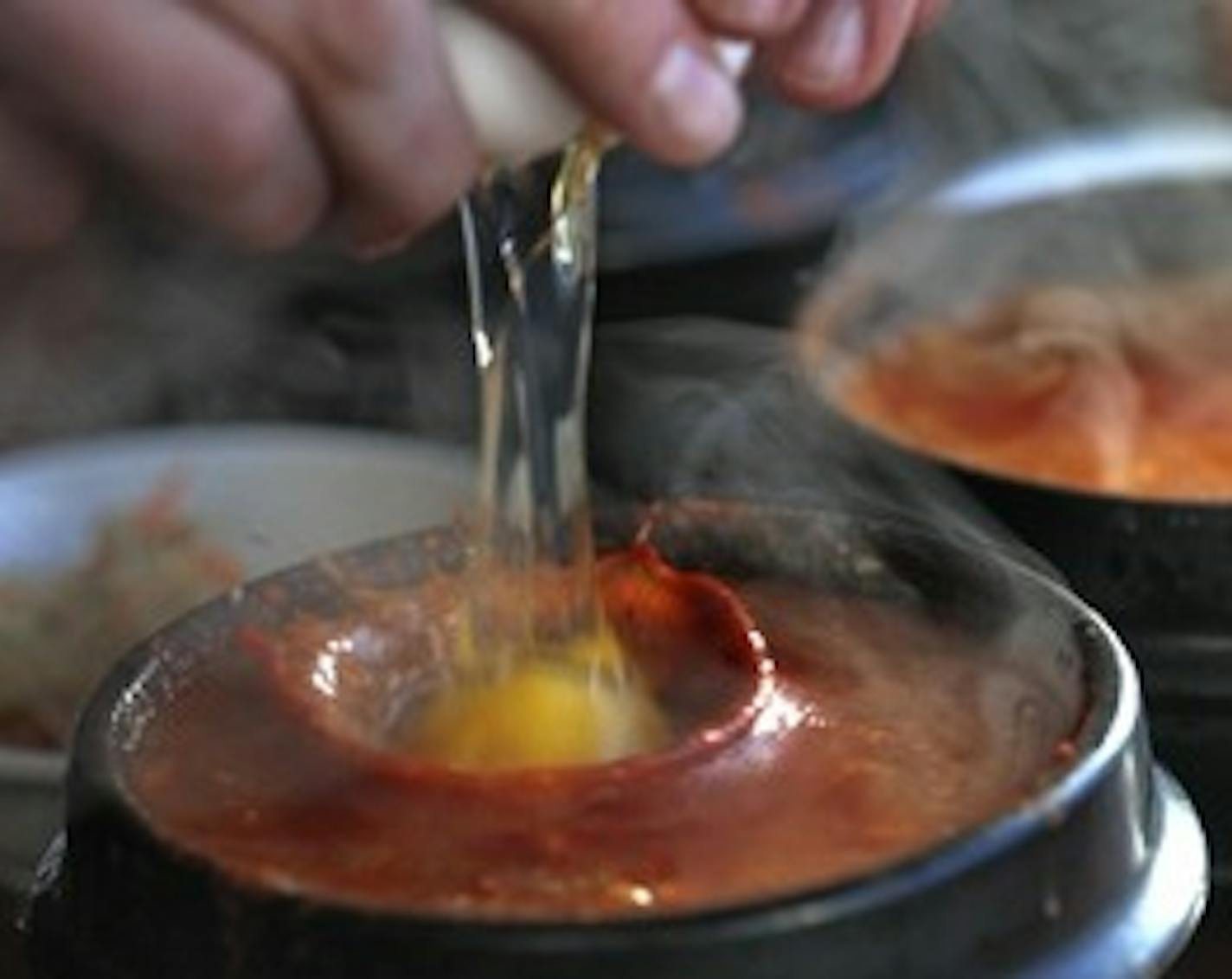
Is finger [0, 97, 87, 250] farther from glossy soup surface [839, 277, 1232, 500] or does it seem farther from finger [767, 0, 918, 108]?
glossy soup surface [839, 277, 1232, 500]

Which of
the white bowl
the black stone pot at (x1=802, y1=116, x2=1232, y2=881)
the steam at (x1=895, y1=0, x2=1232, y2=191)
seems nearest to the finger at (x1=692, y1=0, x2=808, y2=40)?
the black stone pot at (x1=802, y1=116, x2=1232, y2=881)

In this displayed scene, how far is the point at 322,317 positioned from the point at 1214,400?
853mm

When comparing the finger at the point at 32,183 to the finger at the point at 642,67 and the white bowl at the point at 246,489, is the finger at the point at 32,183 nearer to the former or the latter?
the finger at the point at 642,67

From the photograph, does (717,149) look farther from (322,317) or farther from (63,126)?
(322,317)

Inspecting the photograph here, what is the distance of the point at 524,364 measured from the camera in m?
1.26

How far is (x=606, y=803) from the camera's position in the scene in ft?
3.51

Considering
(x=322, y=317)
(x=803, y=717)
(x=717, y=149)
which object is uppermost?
(x=717, y=149)

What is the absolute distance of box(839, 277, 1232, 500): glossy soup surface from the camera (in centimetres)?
193

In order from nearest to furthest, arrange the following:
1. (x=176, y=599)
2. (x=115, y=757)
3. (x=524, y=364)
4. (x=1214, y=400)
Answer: (x=115, y=757), (x=524, y=364), (x=176, y=599), (x=1214, y=400)

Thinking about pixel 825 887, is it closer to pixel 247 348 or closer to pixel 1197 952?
pixel 1197 952

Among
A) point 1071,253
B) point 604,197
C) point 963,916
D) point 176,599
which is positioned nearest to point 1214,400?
point 1071,253

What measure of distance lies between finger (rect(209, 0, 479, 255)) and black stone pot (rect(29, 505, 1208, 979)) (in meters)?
0.28

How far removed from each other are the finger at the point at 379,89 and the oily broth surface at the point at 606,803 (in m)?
0.25

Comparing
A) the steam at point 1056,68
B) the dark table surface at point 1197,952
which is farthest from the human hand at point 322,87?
the steam at point 1056,68
